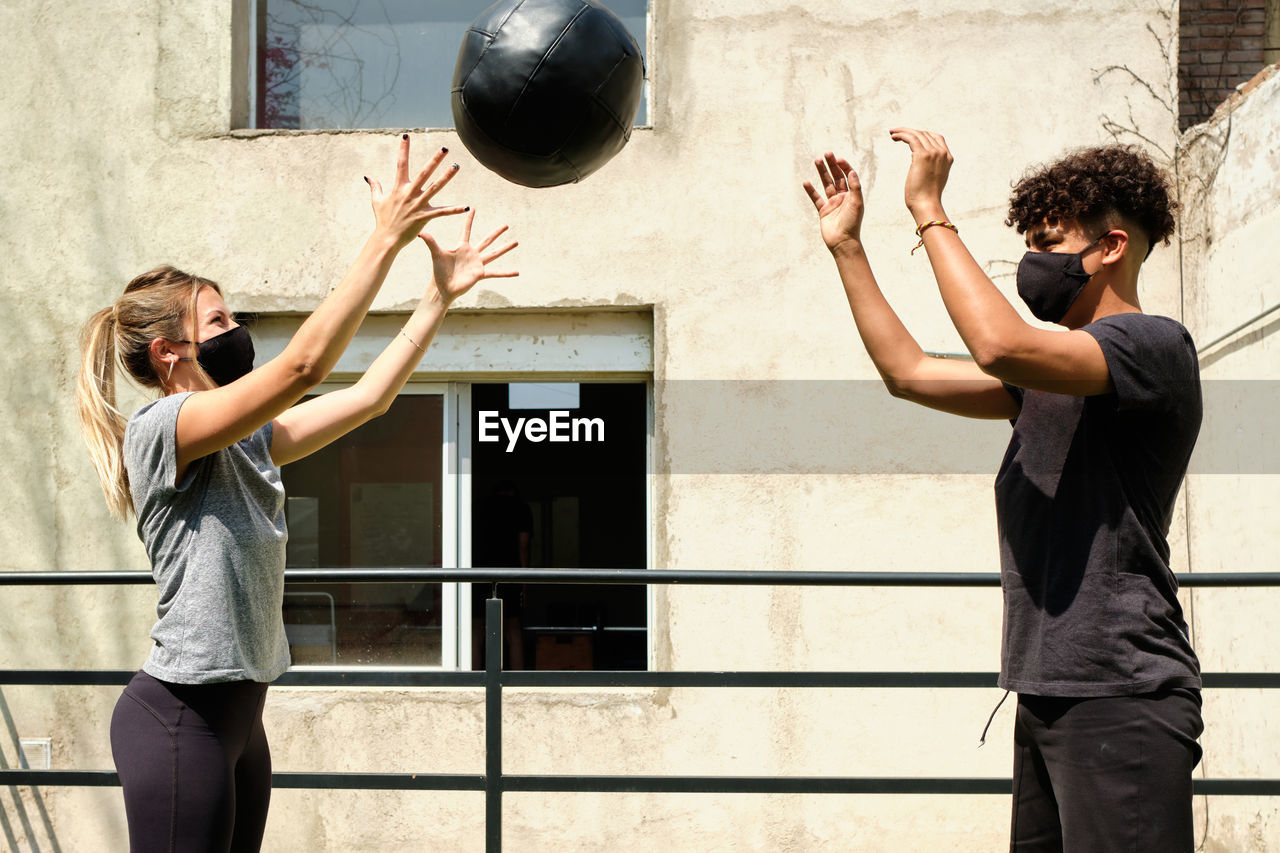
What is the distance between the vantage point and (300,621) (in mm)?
5621

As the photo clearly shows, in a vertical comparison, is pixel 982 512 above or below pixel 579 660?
above

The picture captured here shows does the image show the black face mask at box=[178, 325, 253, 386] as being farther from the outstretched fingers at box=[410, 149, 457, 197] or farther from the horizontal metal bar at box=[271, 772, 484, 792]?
the horizontal metal bar at box=[271, 772, 484, 792]

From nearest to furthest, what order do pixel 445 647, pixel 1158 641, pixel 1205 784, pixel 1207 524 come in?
1. pixel 1158 641
2. pixel 1205 784
3. pixel 1207 524
4. pixel 445 647

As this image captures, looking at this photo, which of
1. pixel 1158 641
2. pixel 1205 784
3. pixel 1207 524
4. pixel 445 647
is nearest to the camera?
pixel 1158 641

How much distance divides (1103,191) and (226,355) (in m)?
1.71

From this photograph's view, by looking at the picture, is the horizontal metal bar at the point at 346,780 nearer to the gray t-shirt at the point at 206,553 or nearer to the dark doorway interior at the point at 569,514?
the gray t-shirt at the point at 206,553

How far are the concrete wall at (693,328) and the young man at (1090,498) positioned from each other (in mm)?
3207

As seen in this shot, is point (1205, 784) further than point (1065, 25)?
No

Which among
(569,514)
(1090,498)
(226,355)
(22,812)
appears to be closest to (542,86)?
(226,355)

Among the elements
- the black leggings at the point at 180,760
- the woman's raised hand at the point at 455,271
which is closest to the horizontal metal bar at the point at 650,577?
the woman's raised hand at the point at 455,271

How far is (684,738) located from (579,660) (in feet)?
2.24

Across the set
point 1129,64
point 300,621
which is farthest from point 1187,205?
point 300,621

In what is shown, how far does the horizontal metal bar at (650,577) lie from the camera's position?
10.2 feet

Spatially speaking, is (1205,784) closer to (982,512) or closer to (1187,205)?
(982,512)
